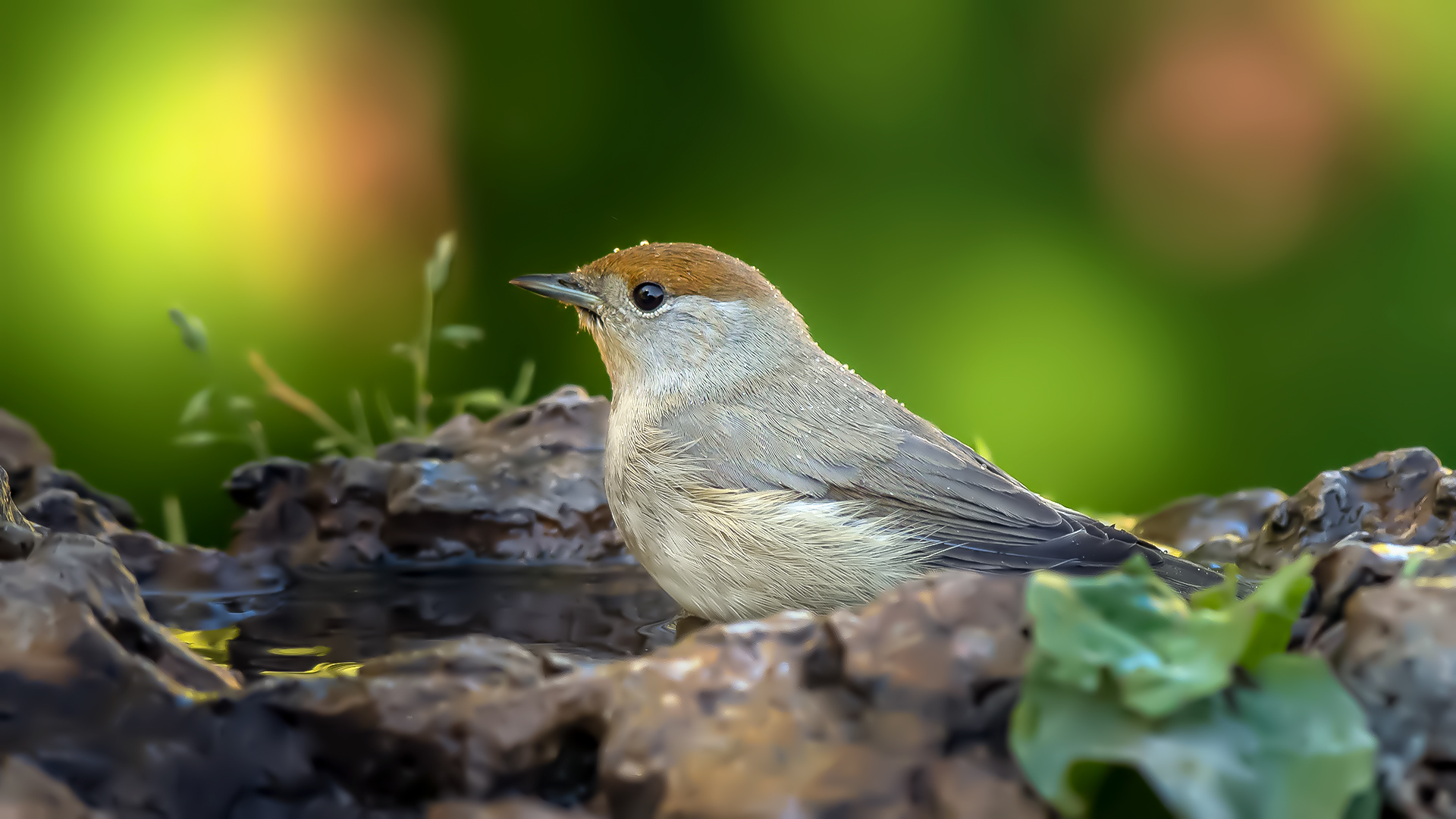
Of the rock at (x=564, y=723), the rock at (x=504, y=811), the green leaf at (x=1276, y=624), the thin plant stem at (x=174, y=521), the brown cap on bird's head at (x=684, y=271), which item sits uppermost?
the brown cap on bird's head at (x=684, y=271)

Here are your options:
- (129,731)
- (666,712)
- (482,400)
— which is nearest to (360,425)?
(482,400)

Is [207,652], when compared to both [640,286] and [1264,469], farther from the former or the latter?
[1264,469]

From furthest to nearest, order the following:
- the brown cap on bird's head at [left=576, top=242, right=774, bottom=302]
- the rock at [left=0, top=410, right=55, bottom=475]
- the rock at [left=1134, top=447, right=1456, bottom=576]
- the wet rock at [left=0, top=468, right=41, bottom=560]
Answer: the rock at [left=0, top=410, right=55, bottom=475] < the brown cap on bird's head at [left=576, top=242, right=774, bottom=302] < the rock at [left=1134, top=447, right=1456, bottom=576] < the wet rock at [left=0, top=468, right=41, bottom=560]

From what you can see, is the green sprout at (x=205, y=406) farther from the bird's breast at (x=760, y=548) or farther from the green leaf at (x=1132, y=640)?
the green leaf at (x=1132, y=640)

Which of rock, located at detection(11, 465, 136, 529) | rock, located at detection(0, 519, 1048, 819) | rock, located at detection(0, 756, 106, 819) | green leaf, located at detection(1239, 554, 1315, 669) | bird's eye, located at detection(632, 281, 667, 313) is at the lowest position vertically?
rock, located at detection(11, 465, 136, 529)

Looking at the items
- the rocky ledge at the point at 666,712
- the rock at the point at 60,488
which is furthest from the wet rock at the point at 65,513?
the rocky ledge at the point at 666,712

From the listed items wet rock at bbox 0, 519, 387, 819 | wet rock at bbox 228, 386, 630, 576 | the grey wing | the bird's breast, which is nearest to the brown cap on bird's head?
the grey wing

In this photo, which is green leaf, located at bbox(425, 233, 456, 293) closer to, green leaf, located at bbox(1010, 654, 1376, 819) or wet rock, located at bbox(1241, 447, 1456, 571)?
wet rock, located at bbox(1241, 447, 1456, 571)
